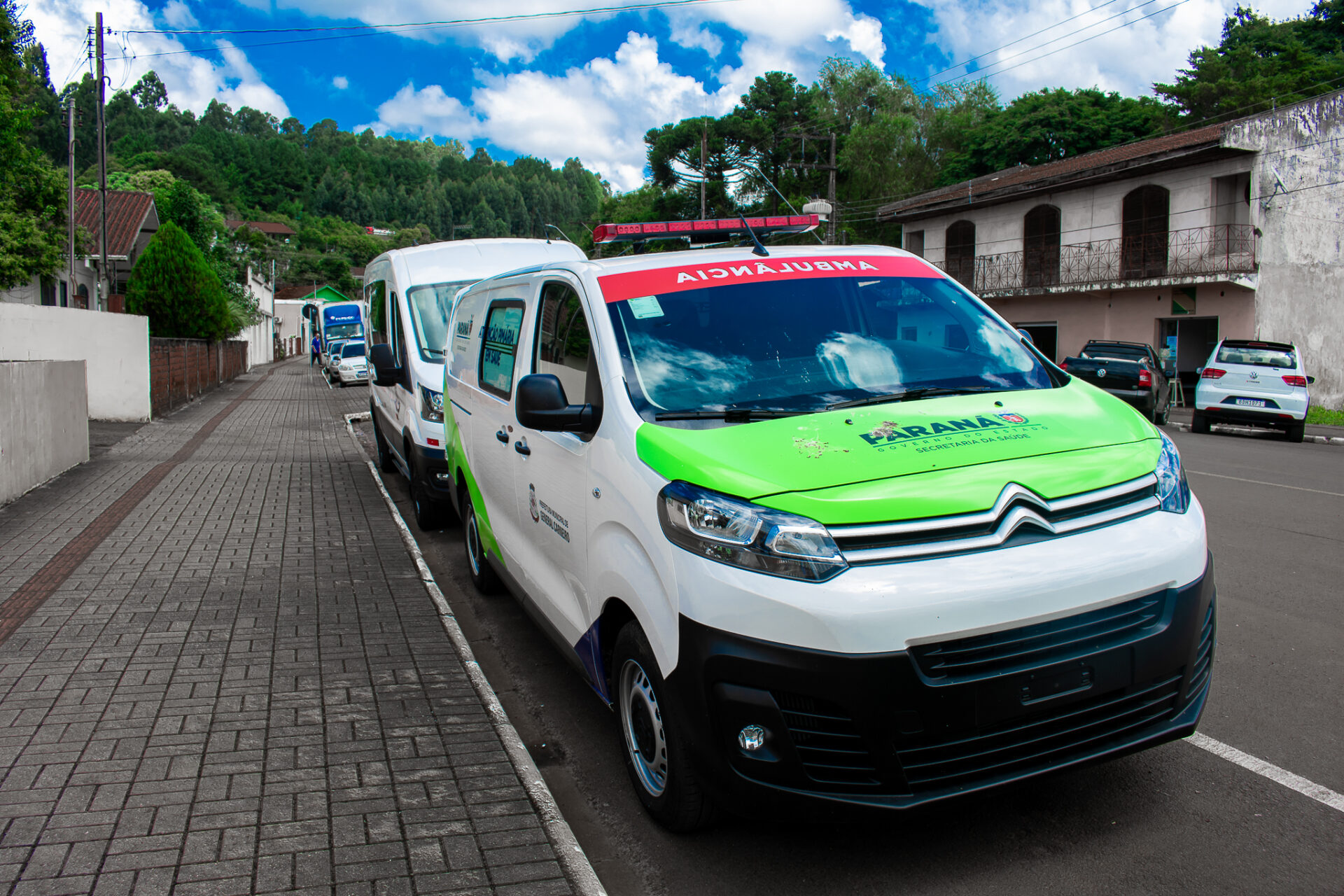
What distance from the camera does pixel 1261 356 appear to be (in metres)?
18.0

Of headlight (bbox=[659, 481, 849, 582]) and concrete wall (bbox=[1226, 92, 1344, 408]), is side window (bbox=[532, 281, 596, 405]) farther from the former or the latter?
concrete wall (bbox=[1226, 92, 1344, 408])

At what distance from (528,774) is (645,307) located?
192 centimetres

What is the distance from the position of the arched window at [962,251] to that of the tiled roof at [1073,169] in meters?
1.25

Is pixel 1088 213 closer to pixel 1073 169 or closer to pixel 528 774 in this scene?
pixel 1073 169

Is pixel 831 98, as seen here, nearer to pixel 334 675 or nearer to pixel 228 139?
pixel 334 675

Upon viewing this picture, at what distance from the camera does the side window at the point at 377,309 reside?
11.1 metres

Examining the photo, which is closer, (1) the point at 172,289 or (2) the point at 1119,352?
(2) the point at 1119,352

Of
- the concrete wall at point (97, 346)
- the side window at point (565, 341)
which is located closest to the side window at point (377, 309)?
the concrete wall at point (97, 346)

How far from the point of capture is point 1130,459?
3250 mm

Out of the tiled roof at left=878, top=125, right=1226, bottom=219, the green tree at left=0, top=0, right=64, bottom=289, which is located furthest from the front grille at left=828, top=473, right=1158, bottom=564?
the tiled roof at left=878, top=125, right=1226, bottom=219

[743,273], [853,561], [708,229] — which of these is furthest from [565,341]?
[853,561]

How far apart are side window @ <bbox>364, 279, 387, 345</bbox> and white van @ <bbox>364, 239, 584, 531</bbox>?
0.02m

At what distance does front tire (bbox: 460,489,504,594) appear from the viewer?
6.38m

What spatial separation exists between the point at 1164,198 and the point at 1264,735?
3004cm
